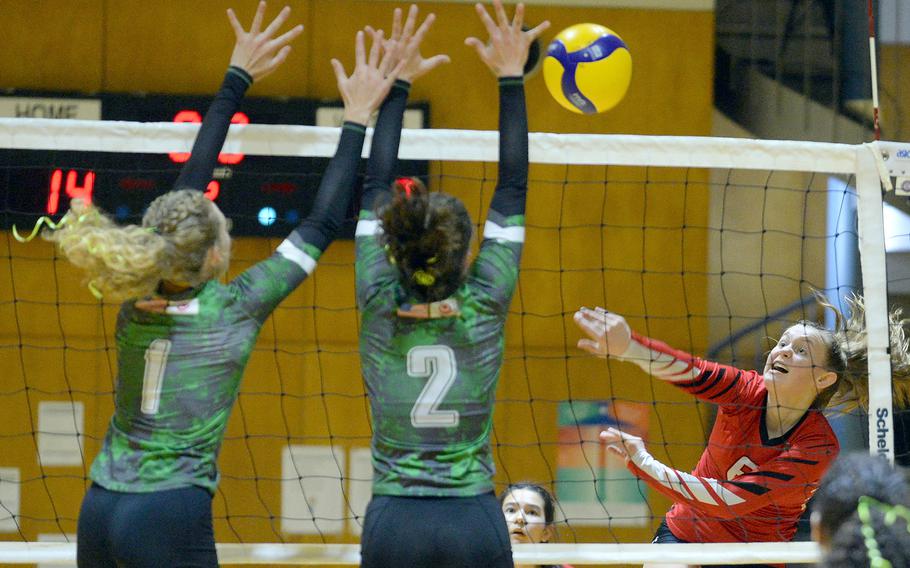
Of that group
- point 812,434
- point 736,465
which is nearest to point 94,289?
point 736,465

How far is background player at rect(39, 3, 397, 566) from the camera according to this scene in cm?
262

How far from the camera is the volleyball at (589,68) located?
3.90m

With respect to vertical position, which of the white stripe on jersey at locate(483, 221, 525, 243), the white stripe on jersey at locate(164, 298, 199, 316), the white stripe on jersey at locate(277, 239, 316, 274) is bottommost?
the white stripe on jersey at locate(164, 298, 199, 316)

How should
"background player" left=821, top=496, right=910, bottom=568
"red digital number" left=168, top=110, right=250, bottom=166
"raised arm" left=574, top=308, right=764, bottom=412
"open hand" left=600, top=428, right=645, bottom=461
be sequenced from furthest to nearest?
"red digital number" left=168, top=110, right=250, bottom=166 < "open hand" left=600, top=428, right=645, bottom=461 < "raised arm" left=574, top=308, right=764, bottom=412 < "background player" left=821, top=496, right=910, bottom=568

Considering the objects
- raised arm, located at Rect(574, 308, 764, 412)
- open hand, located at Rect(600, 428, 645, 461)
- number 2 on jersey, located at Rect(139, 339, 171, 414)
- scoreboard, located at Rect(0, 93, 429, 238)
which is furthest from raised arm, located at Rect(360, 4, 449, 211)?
scoreboard, located at Rect(0, 93, 429, 238)

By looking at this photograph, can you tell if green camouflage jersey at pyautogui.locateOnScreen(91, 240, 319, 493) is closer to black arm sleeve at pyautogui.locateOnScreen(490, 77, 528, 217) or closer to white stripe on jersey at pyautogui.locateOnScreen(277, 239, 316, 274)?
white stripe on jersey at pyautogui.locateOnScreen(277, 239, 316, 274)

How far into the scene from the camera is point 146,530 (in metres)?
2.60

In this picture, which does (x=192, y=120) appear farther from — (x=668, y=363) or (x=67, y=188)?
(x=668, y=363)

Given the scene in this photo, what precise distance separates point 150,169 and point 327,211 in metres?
3.08

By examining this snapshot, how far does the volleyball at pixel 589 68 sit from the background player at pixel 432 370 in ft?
4.04

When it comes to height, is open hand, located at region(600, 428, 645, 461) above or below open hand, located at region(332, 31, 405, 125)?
below

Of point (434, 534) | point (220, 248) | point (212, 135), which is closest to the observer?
point (434, 534)

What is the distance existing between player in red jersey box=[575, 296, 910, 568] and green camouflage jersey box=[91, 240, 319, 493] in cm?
133

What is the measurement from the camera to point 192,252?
2721mm
